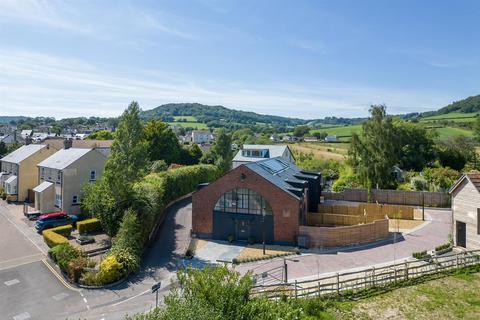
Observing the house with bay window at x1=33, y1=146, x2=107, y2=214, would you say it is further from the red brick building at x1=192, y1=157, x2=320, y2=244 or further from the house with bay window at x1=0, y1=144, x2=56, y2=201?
the red brick building at x1=192, y1=157, x2=320, y2=244

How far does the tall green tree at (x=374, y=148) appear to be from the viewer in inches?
1829

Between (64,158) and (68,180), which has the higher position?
(64,158)

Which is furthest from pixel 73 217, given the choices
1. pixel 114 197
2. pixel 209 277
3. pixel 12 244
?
pixel 209 277

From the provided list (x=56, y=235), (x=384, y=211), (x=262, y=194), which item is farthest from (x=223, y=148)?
(x=56, y=235)

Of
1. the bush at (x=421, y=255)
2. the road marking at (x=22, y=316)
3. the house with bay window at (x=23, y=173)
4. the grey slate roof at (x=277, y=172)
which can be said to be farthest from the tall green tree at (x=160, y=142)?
the bush at (x=421, y=255)

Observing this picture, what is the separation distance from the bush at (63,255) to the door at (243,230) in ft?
43.6

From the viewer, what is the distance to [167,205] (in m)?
46.8

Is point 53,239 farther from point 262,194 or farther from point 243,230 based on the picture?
point 262,194

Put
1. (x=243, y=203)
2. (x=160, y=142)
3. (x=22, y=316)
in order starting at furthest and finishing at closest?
1. (x=160, y=142)
2. (x=243, y=203)
3. (x=22, y=316)

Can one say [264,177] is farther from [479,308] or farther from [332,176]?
[332,176]

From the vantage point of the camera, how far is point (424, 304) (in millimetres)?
18750

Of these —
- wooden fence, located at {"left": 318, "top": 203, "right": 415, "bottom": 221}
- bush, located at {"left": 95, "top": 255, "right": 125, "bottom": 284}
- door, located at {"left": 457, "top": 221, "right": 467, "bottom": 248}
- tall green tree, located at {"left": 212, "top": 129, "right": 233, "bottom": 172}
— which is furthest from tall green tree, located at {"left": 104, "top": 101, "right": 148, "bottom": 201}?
tall green tree, located at {"left": 212, "top": 129, "right": 233, "bottom": 172}

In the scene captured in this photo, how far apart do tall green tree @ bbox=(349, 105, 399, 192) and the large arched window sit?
21.2 meters

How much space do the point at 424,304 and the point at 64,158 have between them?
4185 cm
